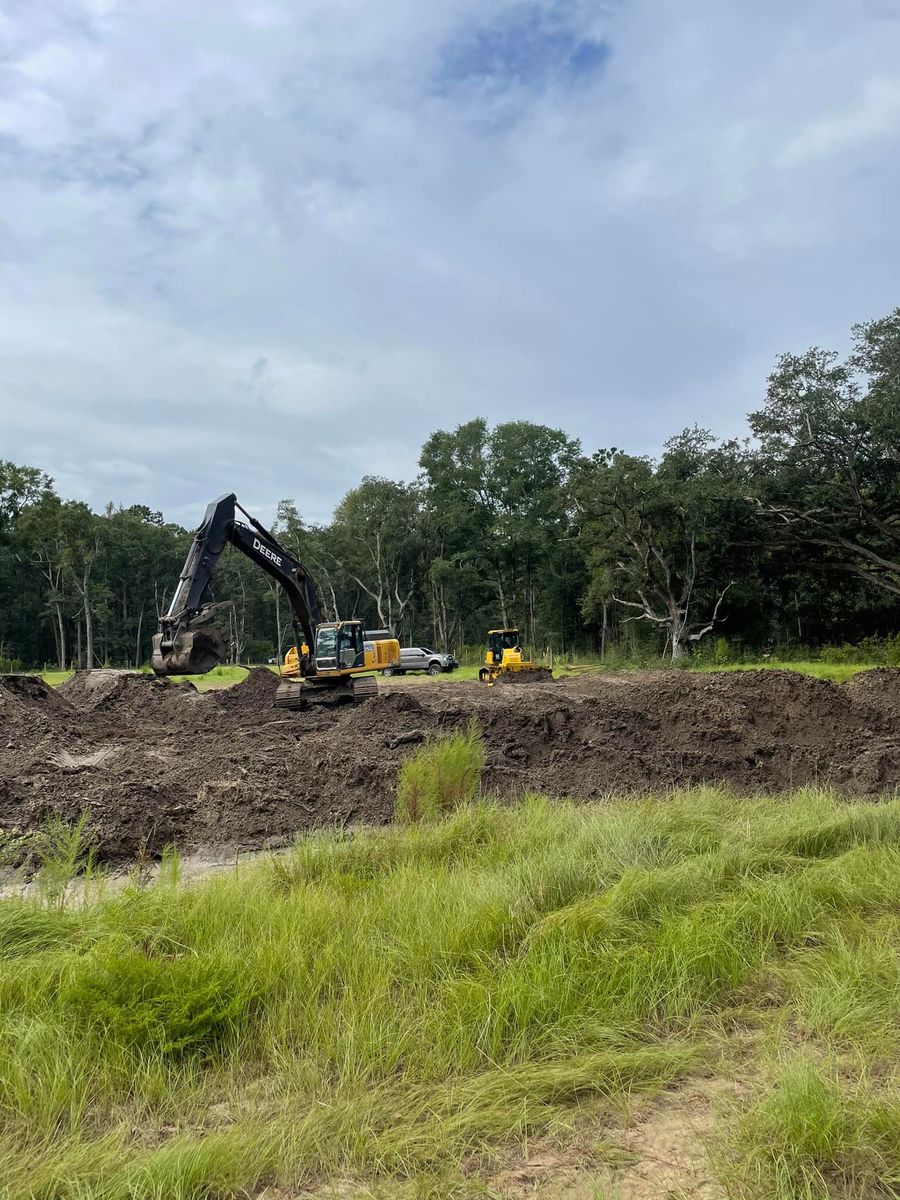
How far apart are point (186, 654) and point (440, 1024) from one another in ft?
32.7

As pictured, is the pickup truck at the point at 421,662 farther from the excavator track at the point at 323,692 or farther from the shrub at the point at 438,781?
the shrub at the point at 438,781

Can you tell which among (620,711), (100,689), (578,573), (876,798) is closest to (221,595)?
(578,573)

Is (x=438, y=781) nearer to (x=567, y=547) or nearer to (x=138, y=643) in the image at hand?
(x=567, y=547)

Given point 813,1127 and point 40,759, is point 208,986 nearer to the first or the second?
point 813,1127

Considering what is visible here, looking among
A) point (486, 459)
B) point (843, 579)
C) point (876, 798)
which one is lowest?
point (876, 798)

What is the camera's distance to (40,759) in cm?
990

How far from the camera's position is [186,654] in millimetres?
12352

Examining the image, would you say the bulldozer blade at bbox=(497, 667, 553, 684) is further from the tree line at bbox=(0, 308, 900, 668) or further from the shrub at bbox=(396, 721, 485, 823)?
the shrub at bbox=(396, 721, 485, 823)

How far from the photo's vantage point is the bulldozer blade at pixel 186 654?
12.4m

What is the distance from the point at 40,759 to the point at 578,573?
43559mm

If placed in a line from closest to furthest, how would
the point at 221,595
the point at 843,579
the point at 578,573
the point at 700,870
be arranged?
the point at 700,870 < the point at 843,579 < the point at 578,573 < the point at 221,595

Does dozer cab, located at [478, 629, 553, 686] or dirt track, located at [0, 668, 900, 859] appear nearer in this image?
dirt track, located at [0, 668, 900, 859]

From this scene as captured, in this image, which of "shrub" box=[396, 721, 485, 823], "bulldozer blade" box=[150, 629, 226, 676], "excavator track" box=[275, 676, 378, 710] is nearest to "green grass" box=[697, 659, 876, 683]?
"excavator track" box=[275, 676, 378, 710]

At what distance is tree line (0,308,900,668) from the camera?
93.1 ft
